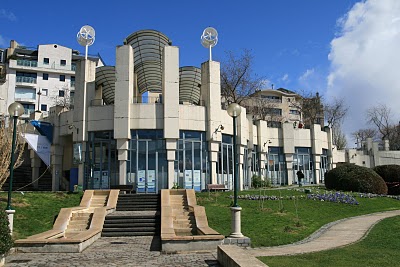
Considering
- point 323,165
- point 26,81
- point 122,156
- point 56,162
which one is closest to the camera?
point 122,156

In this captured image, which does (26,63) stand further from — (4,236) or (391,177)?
(4,236)

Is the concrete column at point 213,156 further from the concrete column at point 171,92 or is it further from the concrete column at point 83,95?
the concrete column at point 83,95

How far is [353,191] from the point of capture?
2877 cm

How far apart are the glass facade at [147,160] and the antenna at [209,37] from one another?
26.2ft

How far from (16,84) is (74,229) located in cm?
5836

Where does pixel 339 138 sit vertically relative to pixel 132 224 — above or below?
above

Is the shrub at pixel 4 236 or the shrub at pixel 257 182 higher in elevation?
the shrub at pixel 257 182

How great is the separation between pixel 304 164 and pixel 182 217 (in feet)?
82.7

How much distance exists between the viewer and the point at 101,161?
27219 millimetres

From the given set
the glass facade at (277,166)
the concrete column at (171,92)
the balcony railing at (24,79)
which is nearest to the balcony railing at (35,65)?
the balcony railing at (24,79)

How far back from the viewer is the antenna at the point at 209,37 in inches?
1169

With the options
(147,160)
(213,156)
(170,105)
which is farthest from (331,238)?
(147,160)

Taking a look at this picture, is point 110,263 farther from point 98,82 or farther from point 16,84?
point 16,84

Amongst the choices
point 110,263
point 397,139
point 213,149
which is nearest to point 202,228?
point 110,263
